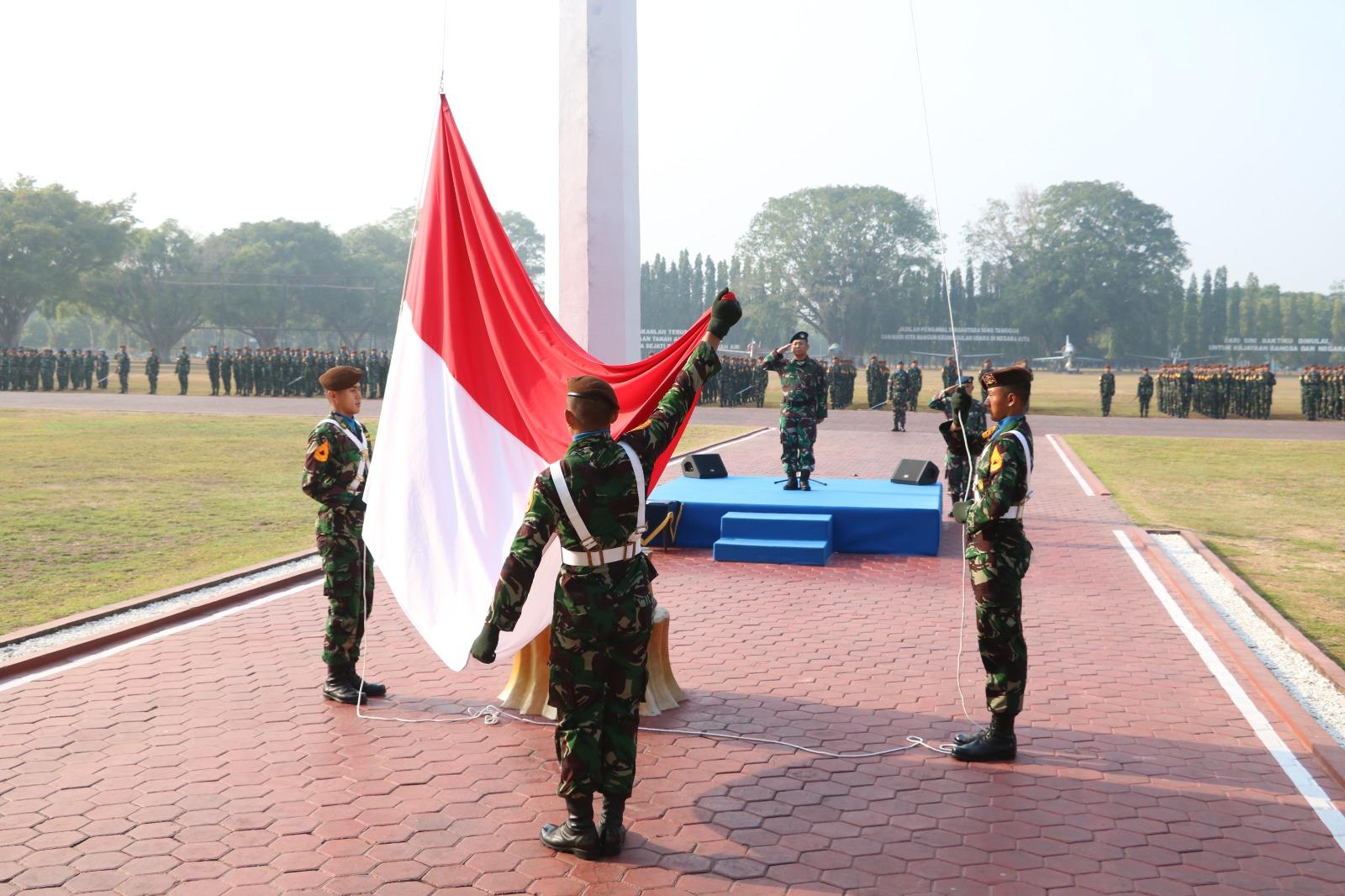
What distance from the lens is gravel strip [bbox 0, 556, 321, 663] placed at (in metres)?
6.92

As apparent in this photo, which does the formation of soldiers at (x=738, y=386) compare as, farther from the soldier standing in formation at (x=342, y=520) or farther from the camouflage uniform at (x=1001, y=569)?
the camouflage uniform at (x=1001, y=569)

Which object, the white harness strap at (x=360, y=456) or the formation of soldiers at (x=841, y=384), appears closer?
the white harness strap at (x=360, y=456)

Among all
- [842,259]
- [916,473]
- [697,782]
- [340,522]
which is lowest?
[697,782]

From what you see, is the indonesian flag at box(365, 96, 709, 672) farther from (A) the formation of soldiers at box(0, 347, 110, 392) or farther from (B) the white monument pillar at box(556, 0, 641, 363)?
(A) the formation of soldiers at box(0, 347, 110, 392)

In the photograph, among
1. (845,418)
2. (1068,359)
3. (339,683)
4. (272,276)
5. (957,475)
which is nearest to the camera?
(339,683)

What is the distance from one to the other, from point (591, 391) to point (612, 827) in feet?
5.66

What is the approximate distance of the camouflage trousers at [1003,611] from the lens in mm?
5137

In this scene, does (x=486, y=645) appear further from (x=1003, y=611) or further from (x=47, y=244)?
(x=47, y=244)

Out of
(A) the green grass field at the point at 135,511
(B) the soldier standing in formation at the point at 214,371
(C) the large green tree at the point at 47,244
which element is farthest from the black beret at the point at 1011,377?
(C) the large green tree at the point at 47,244

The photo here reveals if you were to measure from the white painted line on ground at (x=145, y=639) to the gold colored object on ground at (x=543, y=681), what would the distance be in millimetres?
2841

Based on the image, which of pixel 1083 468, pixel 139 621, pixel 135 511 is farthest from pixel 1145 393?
pixel 139 621

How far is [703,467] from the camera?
1336 centimetres

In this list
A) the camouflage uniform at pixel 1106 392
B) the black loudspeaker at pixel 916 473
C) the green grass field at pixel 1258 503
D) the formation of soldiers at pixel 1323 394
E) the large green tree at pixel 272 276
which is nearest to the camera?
the green grass field at pixel 1258 503

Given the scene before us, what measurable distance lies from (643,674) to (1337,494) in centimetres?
1505
